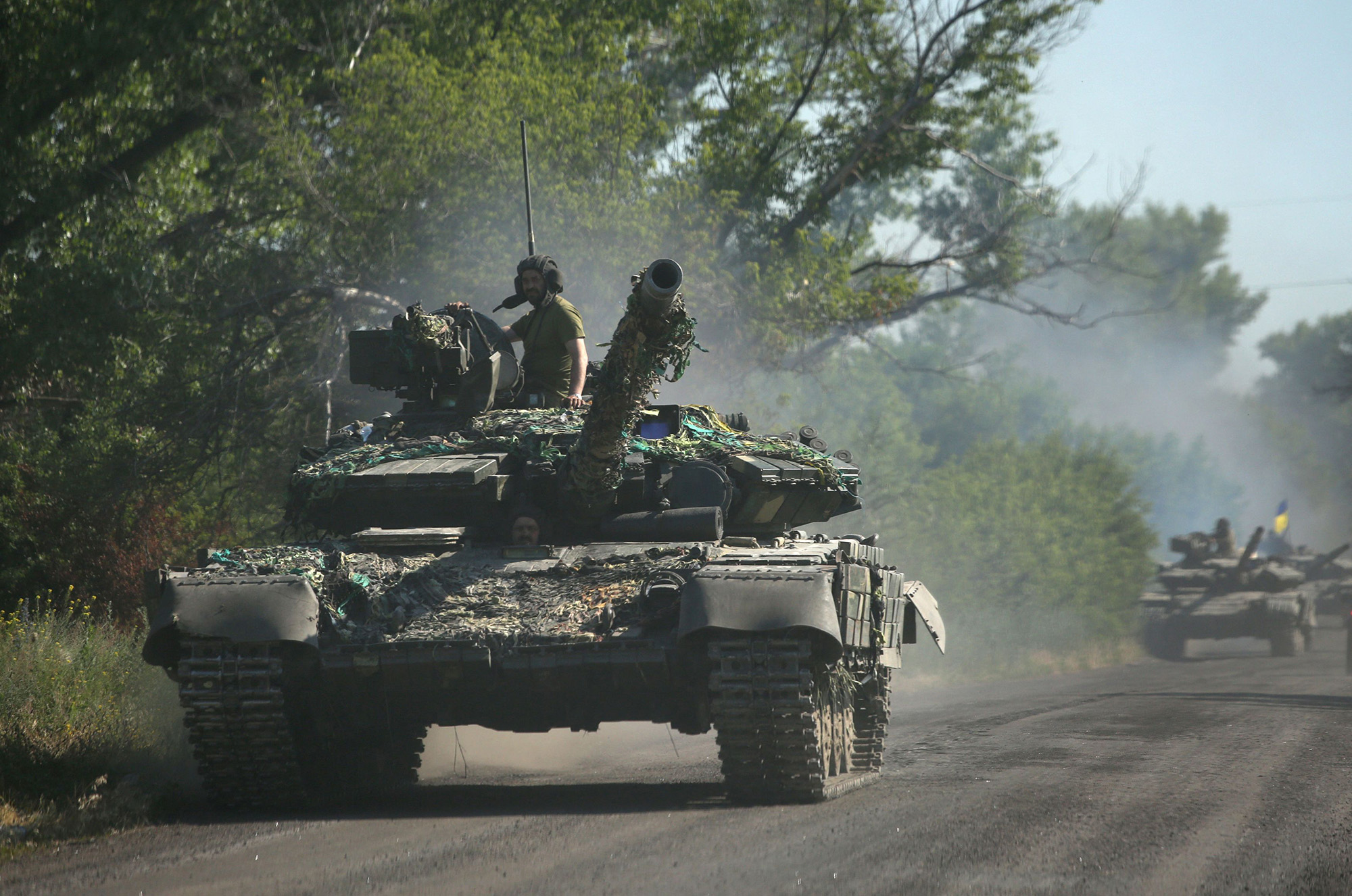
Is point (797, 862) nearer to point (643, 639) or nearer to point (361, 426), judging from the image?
point (643, 639)

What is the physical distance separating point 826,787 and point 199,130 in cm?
1410

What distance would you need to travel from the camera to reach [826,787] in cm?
804

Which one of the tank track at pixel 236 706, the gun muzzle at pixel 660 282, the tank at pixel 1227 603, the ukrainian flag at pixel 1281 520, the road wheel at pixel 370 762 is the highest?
the ukrainian flag at pixel 1281 520

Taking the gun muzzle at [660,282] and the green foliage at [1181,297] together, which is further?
the green foliage at [1181,297]

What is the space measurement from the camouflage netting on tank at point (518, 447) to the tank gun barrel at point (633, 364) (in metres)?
0.67

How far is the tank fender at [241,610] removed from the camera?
7375 mm

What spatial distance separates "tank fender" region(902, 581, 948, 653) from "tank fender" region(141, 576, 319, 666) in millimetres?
4768

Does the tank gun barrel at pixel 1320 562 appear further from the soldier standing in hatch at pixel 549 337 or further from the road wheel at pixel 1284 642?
the soldier standing in hatch at pixel 549 337

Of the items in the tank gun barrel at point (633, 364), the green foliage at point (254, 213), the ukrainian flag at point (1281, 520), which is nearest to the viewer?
the tank gun barrel at point (633, 364)

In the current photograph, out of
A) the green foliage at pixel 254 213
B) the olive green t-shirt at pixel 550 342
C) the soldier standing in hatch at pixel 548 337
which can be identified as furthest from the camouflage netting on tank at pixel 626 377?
the green foliage at pixel 254 213

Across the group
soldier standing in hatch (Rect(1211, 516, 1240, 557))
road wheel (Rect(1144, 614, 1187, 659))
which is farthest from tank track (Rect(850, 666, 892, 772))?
soldier standing in hatch (Rect(1211, 516, 1240, 557))

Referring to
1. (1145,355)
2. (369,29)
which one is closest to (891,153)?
(369,29)

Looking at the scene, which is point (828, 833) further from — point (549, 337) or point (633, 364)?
point (549, 337)

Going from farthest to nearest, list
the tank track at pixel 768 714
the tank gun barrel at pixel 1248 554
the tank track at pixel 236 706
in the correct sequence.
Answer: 1. the tank gun barrel at pixel 1248 554
2. the tank track at pixel 236 706
3. the tank track at pixel 768 714
